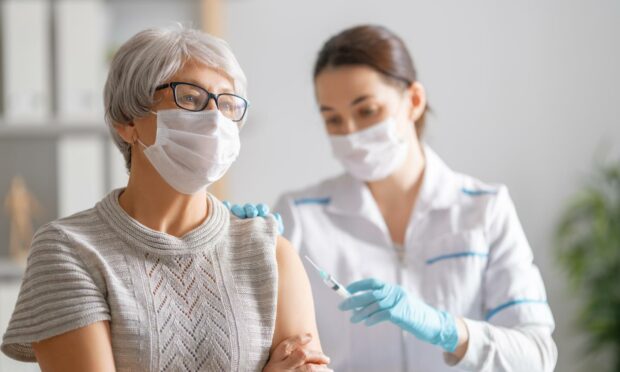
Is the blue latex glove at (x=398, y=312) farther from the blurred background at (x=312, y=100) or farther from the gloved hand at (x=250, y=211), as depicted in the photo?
the blurred background at (x=312, y=100)

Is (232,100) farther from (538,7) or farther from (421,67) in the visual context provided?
(538,7)

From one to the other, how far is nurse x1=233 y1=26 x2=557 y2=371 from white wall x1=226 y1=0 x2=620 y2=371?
56.0 inches

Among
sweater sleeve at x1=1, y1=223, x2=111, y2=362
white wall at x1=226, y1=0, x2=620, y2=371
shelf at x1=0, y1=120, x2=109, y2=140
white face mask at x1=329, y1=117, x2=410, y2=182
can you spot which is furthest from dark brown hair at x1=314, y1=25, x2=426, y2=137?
shelf at x1=0, y1=120, x2=109, y2=140

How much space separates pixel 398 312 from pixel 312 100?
1953 millimetres

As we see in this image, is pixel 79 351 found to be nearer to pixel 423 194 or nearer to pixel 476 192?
pixel 423 194

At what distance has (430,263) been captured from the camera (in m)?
1.86

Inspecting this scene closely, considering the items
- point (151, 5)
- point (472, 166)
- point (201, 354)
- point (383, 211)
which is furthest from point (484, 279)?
point (151, 5)

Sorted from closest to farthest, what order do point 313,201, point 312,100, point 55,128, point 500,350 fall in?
point 500,350, point 313,201, point 55,128, point 312,100

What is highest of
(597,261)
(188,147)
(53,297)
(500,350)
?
(188,147)

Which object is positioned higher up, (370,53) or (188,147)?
(370,53)

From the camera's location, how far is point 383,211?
1.96m

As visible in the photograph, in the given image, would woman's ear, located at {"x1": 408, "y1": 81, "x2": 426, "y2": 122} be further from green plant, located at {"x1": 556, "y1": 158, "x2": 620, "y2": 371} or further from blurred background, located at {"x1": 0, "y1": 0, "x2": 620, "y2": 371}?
green plant, located at {"x1": 556, "y1": 158, "x2": 620, "y2": 371}

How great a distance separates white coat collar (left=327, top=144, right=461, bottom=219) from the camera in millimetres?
1901

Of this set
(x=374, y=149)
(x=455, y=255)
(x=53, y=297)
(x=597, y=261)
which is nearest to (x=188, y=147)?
(x=53, y=297)
